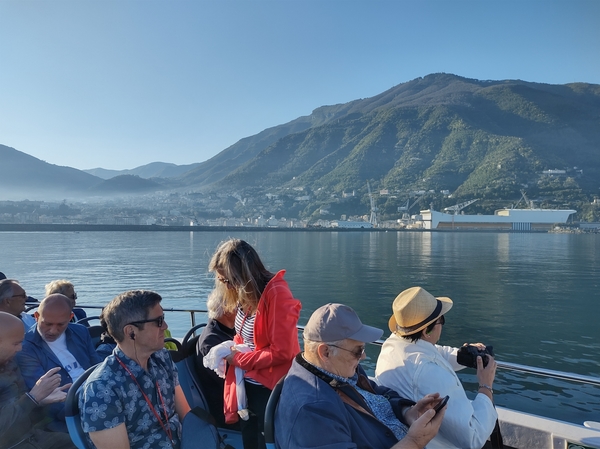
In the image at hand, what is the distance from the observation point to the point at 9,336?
2111mm

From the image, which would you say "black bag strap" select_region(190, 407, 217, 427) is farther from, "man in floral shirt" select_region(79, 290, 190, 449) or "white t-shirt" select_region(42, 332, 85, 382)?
"white t-shirt" select_region(42, 332, 85, 382)

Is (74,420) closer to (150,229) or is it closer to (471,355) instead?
(471,355)

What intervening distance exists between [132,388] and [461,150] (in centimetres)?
16814

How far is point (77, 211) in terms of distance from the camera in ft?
501

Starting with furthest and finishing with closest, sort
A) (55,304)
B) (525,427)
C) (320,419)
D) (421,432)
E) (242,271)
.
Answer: (55,304) < (525,427) < (242,271) < (421,432) < (320,419)

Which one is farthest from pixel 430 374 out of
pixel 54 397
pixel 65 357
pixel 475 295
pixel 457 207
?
pixel 457 207

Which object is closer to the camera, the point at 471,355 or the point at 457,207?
the point at 471,355

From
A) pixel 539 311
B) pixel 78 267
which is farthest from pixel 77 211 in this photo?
pixel 539 311

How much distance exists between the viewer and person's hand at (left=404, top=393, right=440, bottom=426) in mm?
1869

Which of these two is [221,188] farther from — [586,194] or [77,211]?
[586,194]

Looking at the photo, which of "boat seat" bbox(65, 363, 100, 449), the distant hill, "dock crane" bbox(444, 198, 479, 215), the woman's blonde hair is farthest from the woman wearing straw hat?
the distant hill

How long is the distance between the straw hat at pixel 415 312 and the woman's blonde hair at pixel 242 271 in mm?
692

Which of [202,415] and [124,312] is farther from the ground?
[124,312]

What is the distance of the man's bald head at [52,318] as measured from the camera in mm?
2689
